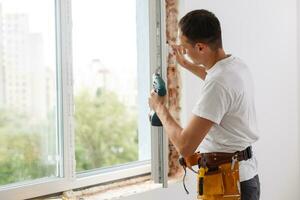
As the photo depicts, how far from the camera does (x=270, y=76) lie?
3.59 metres

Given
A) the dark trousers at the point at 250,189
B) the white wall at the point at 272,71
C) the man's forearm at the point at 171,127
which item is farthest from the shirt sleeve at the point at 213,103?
the white wall at the point at 272,71

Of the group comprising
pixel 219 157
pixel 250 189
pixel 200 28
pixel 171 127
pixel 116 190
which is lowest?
pixel 116 190

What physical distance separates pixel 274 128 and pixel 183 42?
1.97 m

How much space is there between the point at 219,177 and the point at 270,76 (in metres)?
1.83

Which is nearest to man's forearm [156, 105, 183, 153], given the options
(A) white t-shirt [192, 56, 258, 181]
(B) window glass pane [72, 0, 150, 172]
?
(A) white t-shirt [192, 56, 258, 181]

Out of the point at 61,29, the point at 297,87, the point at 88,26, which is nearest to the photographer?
the point at 61,29

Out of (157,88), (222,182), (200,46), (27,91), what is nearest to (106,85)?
(27,91)

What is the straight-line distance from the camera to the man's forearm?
1.87 m

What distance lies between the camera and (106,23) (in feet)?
8.77

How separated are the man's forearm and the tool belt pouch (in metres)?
0.19

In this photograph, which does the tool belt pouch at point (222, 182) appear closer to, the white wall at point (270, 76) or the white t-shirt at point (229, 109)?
the white t-shirt at point (229, 109)

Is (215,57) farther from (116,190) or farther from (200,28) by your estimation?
(116,190)

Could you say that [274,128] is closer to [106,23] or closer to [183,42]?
[106,23]

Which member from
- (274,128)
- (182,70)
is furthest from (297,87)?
(182,70)
